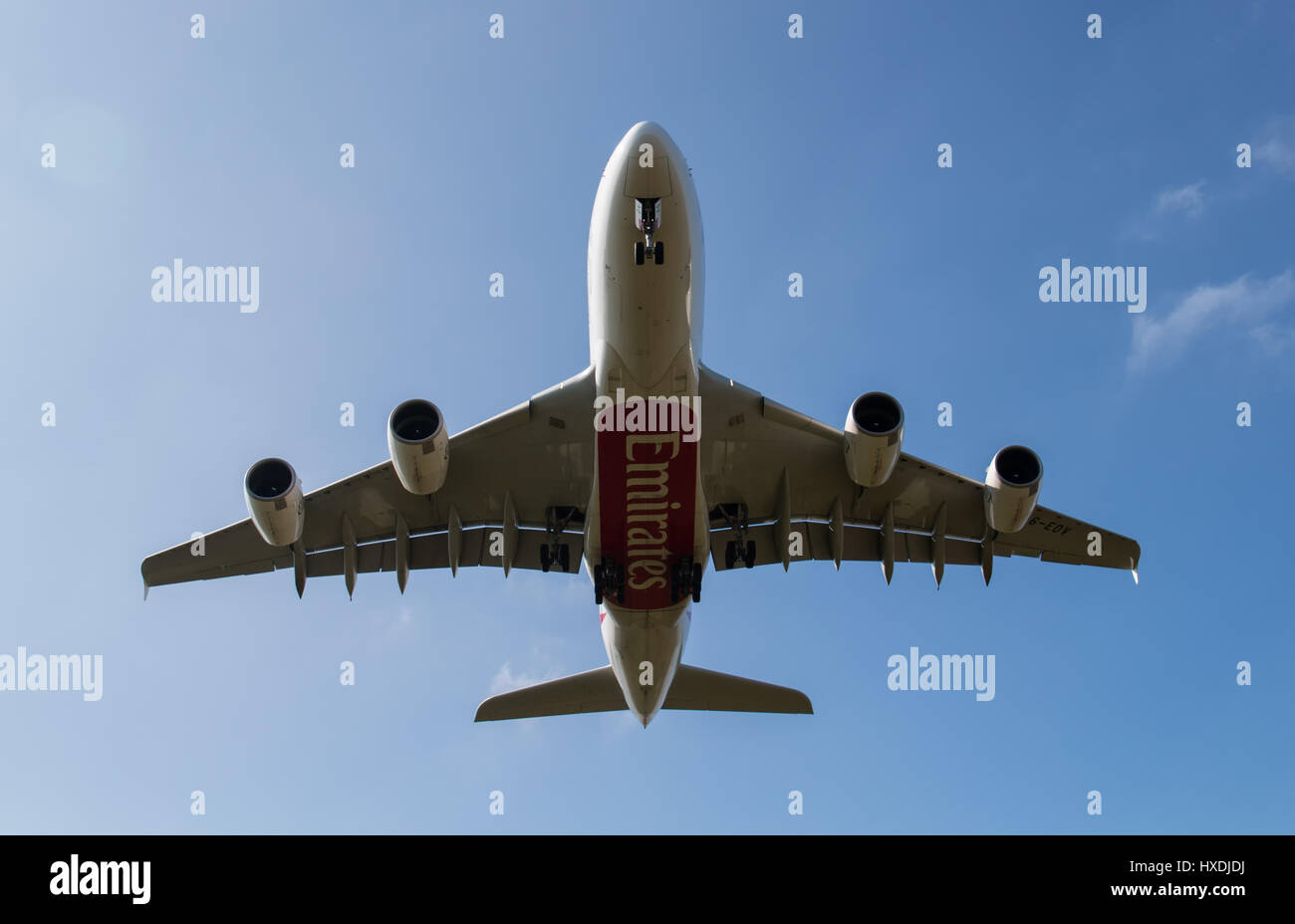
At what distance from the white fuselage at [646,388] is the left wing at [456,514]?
4.58 ft

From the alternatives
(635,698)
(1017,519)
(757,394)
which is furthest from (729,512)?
(1017,519)

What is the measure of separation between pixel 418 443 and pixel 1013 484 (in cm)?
1000

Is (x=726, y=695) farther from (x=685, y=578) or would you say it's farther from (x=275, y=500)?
(x=275, y=500)

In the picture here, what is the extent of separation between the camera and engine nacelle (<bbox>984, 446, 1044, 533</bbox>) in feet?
56.9

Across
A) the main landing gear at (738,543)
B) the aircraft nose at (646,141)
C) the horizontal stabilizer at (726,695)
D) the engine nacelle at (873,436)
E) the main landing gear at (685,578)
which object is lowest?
the horizontal stabilizer at (726,695)

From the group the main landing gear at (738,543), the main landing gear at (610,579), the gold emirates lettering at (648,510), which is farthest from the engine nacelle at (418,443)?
the main landing gear at (738,543)

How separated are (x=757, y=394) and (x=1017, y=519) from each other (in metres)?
5.12

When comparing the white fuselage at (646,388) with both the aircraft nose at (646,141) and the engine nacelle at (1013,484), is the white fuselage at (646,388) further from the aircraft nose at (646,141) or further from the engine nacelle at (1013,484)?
the engine nacelle at (1013,484)

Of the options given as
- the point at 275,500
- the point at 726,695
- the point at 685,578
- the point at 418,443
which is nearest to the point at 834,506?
the point at 685,578

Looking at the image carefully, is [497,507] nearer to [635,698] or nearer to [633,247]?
[635,698]

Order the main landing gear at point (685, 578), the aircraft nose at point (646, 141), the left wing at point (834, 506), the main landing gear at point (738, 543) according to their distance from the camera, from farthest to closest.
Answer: the main landing gear at point (738, 543) → the left wing at point (834, 506) → the main landing gear at point (685, 578) → the aircraft nose at point (646, 141)

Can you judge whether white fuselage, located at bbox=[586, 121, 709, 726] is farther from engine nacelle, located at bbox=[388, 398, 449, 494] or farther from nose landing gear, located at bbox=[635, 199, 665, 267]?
engine nacelle, located at bbox=[388, 398, 449, 494]

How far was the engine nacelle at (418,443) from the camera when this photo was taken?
1662 cm

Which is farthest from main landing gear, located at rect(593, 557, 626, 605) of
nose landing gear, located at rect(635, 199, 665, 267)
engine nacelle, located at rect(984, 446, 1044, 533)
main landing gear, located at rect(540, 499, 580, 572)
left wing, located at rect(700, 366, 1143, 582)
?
engine nacelle, located at rect(984, 446, 1044, 533)
